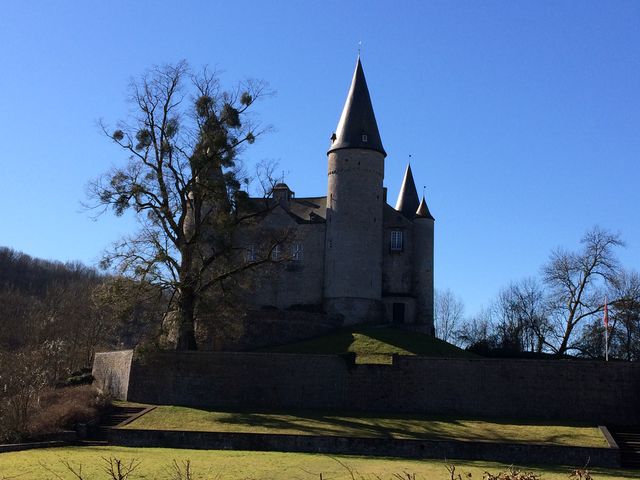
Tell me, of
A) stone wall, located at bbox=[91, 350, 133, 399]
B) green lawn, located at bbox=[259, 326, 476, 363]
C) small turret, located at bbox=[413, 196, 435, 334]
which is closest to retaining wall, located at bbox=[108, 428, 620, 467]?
stone wall, located at bbox=[91, 350, 133, 399]

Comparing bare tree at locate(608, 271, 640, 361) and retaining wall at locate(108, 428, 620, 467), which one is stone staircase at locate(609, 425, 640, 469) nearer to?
retaining wall at locate(108, 428, 620, 467)

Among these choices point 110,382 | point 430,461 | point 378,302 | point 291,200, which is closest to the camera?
point 430,461

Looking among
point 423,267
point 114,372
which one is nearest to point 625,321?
point 423,267

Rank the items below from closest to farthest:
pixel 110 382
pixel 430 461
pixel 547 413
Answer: pixel 430 461 → pixel 547 413 → pixel 110 382

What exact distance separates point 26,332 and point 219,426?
32458 mm

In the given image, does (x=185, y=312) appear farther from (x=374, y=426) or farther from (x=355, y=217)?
(x=355, y=217)

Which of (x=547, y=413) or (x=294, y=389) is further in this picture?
(x=294, y=389)

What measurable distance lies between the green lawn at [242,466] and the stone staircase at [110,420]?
3344 millimetres

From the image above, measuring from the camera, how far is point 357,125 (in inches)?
1913

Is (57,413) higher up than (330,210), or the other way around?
(330,210)

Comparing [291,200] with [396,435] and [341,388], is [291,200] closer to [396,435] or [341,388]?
[341,388]

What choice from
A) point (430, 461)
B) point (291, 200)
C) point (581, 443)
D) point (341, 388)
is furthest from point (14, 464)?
point (291, 200)

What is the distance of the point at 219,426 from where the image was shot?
2923 centimetres

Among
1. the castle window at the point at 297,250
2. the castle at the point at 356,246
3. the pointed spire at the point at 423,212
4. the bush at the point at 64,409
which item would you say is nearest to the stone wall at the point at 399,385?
the bush at the point at 64,409
